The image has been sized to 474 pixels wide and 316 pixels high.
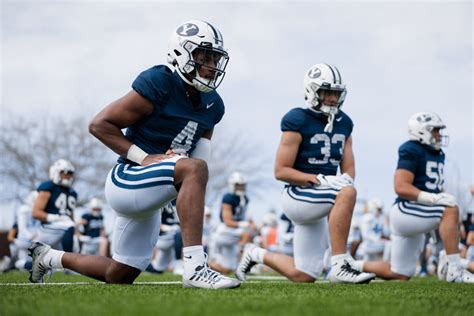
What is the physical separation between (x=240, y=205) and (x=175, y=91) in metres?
9.55

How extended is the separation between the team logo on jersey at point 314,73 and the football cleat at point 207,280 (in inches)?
113

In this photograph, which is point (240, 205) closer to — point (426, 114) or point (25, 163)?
point (426, 114)

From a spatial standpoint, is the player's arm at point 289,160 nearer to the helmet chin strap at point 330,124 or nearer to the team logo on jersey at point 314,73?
the helmet chin strap at point 330,124

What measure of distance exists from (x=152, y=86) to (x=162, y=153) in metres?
0.54

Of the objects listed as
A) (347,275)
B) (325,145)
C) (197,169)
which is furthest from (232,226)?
(197,169)

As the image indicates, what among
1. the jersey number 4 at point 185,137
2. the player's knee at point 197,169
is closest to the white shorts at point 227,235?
the jersey number 4 at point 185,137

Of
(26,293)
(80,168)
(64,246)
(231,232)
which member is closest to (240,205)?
(231,232)

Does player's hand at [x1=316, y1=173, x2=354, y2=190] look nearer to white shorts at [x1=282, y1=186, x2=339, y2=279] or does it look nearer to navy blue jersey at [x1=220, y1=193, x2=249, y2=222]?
white shorts at [x1=282, y1=186, x2=339, y2=279]

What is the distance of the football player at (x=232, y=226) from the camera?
14008 millimetres

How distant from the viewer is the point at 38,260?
532 cm

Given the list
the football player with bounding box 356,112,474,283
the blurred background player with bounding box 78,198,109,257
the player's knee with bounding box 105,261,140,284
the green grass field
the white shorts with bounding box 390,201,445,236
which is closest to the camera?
the green grass field

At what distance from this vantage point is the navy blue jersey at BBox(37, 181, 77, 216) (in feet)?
Answer: 34.9

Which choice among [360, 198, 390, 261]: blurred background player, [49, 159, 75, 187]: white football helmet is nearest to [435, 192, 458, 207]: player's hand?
[49, 159, 75, 187]: white football helmet

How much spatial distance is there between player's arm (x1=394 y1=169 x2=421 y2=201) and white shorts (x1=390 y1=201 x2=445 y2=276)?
0.65 ft
